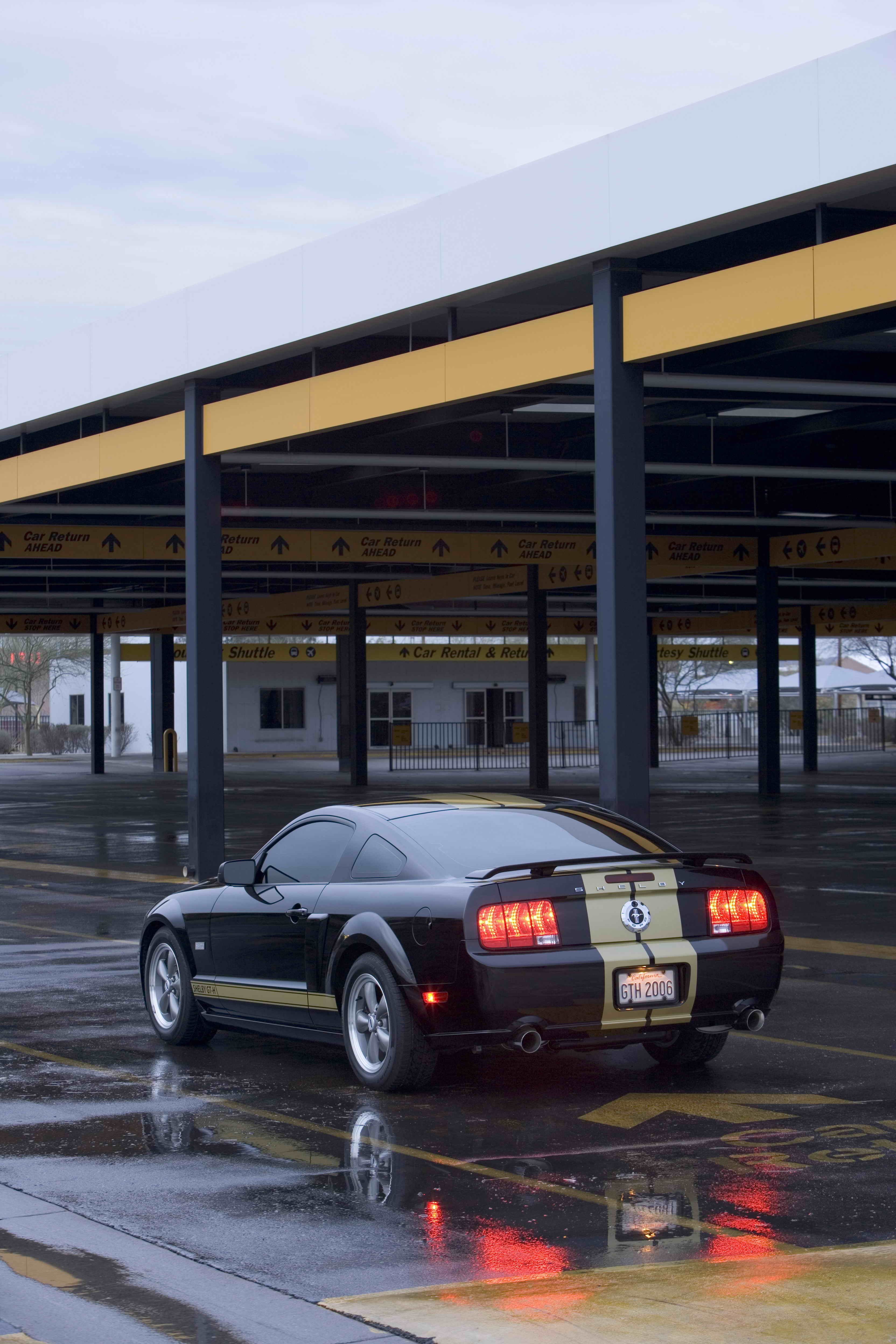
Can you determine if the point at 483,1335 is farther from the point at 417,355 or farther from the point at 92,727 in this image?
the point at 92,727

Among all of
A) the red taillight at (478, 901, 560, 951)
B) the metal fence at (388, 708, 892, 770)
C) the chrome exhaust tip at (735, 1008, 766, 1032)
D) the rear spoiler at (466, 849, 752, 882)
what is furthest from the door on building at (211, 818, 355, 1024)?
the metal fence at (388, 708, 892, 770)

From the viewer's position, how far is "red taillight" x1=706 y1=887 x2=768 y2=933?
8.11 metres

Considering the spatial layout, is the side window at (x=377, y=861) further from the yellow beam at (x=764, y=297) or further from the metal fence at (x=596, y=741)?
the metal fence at (x=596, y=741)

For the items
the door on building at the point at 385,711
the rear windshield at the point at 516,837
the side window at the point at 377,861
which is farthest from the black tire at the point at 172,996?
the door on building at the point at 385,711

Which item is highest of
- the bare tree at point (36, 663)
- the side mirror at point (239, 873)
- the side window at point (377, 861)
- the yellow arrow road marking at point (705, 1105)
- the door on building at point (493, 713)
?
the bare tree at point (36, 663)

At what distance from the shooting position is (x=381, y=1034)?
807cm

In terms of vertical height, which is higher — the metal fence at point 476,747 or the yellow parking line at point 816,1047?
the metal fence at point 476,747

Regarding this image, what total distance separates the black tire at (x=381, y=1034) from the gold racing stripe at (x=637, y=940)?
88 centimetres

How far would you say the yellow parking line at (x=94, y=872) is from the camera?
761 inches

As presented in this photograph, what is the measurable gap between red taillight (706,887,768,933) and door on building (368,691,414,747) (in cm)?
6266

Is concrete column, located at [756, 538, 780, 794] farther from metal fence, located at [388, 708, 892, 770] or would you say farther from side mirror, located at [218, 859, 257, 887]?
side mirror, located at [218, 859, 257, 887]

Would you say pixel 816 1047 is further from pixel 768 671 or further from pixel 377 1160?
pixel 768 671

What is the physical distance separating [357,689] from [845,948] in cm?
2953

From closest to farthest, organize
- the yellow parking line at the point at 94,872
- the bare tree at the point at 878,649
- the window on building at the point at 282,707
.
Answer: the yellow parking line at the point at 94,872
the window on building at the point at 282,707
the bare tree at the point at 878,649
